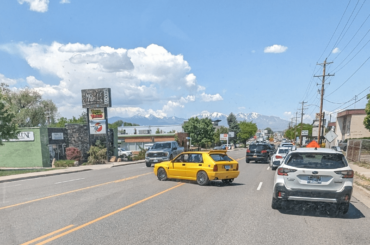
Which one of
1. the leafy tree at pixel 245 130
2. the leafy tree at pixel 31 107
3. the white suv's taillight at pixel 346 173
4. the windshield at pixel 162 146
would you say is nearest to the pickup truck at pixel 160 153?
the windshield at pixel 162 146

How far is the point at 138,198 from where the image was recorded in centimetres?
1058

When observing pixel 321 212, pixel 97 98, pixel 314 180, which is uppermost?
pixel 97 98

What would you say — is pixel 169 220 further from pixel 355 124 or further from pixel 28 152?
pixel 355 124

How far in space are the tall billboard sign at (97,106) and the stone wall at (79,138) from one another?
1123mm

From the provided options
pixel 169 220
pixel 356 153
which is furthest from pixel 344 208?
pixel 356 153

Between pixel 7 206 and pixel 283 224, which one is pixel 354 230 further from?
pixel 7 206

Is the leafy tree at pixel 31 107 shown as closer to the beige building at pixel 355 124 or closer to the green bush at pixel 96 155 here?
the green bush at pixel 96 155

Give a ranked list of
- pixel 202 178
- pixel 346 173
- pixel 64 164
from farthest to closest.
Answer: pixel 64 164
pixel 202 178
pixel 346 173

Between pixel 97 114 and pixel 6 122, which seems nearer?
pixel 6 122

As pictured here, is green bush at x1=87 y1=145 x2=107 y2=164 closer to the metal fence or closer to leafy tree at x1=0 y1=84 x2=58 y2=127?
the metal fence

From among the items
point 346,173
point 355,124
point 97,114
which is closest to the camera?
point 346,173

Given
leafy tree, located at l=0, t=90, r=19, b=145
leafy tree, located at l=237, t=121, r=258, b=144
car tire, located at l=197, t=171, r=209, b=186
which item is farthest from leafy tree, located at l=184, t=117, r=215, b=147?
car tire, located at l=197, t=171, r=209, b=186

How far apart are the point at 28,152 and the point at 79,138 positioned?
527 centimetres

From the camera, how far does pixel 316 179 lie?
27.0 feet
